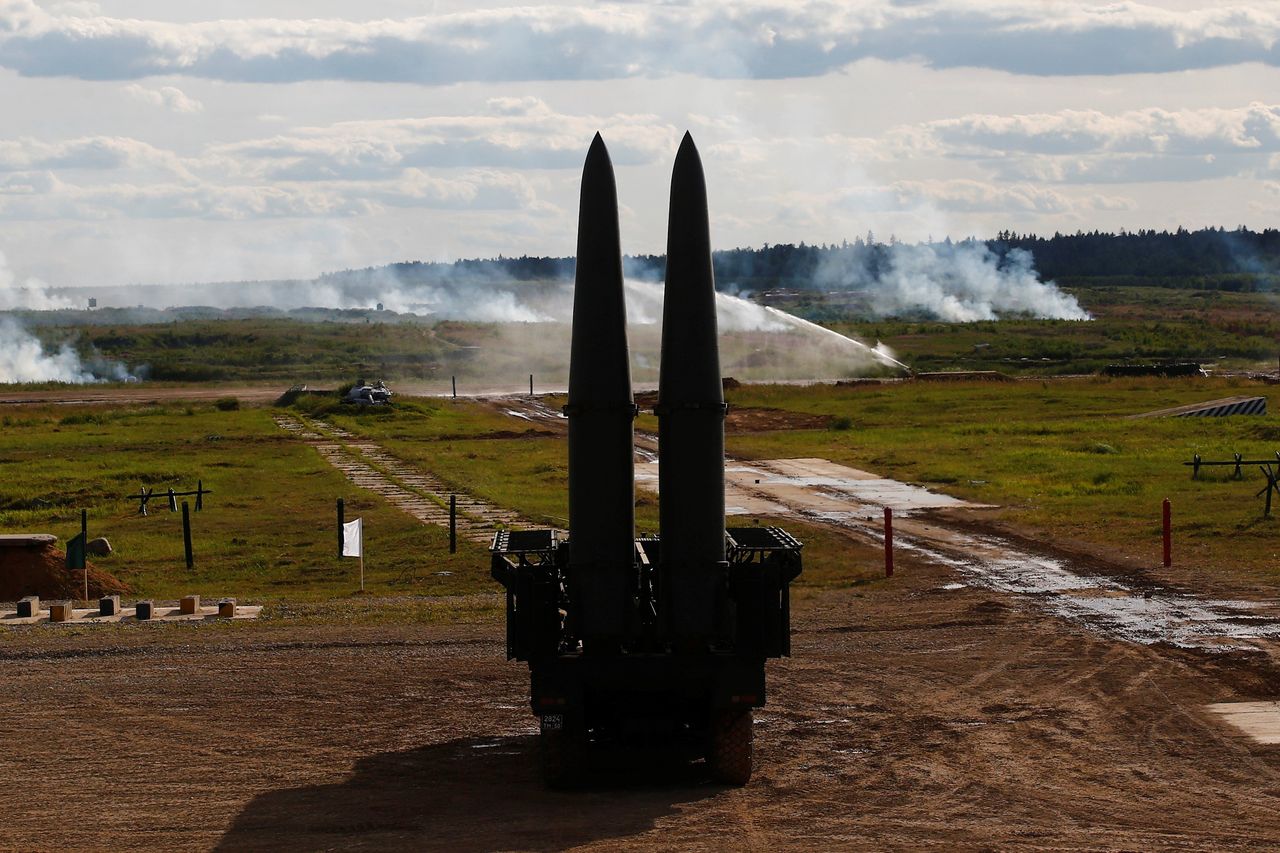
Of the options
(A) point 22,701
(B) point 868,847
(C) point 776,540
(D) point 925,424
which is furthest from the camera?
(D) point 925,424

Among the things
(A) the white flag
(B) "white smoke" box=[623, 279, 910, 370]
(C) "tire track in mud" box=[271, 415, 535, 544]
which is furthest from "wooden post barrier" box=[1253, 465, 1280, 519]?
(B) "white smoke" box=[623, 279, 910, 370]

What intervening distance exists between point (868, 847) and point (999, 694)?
5.98 metres

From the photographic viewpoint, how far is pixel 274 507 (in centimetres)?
4094

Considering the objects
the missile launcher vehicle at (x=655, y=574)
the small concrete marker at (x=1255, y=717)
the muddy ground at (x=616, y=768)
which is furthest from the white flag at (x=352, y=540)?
the small concrete marker at (x=1255, y=717)

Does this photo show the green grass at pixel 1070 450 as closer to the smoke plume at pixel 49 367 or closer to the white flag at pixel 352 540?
the white flag at pixel 352 540

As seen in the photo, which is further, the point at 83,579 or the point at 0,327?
the point at 0,327

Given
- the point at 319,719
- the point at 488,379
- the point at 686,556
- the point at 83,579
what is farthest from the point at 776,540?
the point at 488,379

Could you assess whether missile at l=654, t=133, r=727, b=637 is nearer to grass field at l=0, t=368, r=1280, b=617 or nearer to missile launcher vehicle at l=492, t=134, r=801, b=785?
missile launcher vehicle at l=492, t=134, r=801, b=785

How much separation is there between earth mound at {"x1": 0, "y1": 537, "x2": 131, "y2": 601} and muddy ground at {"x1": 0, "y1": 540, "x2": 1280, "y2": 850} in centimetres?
553

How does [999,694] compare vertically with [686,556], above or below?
below

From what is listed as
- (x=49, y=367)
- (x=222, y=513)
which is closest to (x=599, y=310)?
(x=222, y=513)

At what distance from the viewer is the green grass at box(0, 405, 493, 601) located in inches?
1174

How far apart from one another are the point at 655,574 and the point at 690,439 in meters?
1.38

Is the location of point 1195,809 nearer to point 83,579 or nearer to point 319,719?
point 319,719
